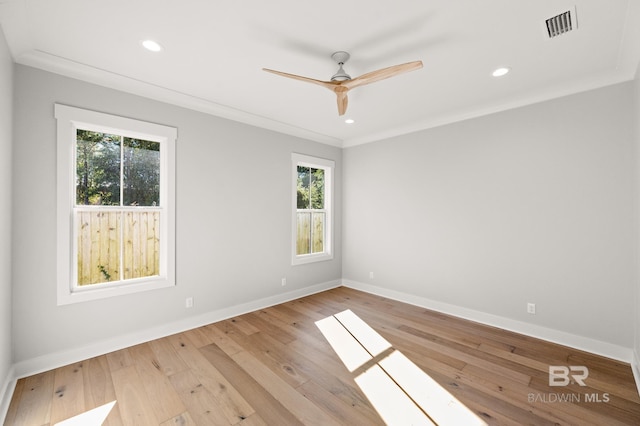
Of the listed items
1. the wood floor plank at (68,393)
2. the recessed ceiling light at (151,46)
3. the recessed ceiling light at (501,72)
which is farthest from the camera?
the recessed ceiling light at (501,72)

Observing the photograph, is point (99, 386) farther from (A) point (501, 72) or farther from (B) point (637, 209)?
(B) point (637, 209)

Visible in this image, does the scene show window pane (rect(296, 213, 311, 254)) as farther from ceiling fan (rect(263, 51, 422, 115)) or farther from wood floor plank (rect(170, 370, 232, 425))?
wood floor plank (rect(170, 370, 232, 425))

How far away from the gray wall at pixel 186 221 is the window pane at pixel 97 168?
24cm

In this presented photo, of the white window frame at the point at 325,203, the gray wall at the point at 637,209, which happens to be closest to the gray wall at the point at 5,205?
the white window frame at the point at 325,203

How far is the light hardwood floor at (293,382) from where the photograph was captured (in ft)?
6.27

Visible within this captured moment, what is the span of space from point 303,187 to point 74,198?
2.98m

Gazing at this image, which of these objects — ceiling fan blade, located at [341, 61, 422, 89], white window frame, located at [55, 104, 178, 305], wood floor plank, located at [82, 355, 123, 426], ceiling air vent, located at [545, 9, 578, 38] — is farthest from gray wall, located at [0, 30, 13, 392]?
ceiling air vent, located at [545, 9, 578, 38]

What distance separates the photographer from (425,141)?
4109mm

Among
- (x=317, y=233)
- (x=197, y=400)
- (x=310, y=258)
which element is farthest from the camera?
(x=317, y=233)

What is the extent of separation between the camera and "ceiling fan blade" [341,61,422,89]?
6.69 ft

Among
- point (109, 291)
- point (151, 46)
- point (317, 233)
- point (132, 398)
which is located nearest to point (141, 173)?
point (109, 291)

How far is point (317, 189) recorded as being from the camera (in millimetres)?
5020

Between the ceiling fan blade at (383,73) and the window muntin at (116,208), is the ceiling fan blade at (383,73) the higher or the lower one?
the higher one

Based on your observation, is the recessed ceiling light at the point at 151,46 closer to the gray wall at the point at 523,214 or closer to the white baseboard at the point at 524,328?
the gray wall at the point at 523,214
